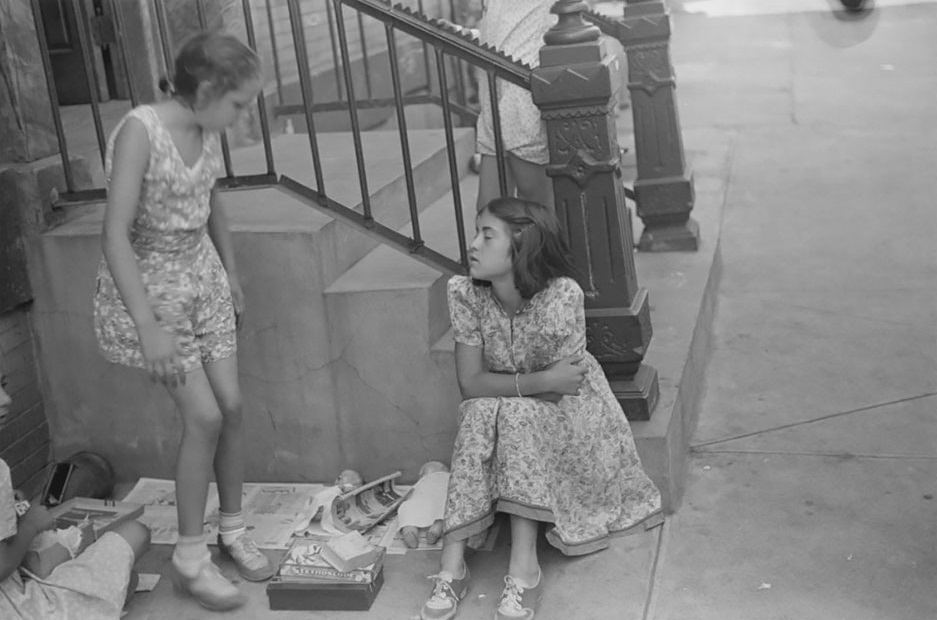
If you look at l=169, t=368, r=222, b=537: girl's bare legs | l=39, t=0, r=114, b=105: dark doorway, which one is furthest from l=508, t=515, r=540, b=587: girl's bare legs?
l=39, t=0, r=114, b=105: dark doorway

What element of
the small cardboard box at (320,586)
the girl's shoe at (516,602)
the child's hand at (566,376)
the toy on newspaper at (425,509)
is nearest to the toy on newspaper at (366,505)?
the toy on newspaper at (425,509)

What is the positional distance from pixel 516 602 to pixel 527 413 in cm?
54

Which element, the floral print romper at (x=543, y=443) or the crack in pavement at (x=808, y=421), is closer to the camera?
the floral print romper at (x=543, y=443)

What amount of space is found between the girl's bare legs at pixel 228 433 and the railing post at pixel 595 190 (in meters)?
1.12

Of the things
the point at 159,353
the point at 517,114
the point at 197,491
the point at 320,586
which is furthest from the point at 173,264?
the point at 517,114

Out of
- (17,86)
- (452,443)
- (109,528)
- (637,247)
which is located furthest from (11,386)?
(637,247)

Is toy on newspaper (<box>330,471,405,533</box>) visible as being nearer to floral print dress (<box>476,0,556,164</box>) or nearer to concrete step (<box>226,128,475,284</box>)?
concrete step (<box>226,128,475,284</box>)

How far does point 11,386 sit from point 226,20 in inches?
94.4

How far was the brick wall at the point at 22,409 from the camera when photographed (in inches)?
181

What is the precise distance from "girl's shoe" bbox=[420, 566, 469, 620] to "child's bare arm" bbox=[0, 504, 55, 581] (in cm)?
108

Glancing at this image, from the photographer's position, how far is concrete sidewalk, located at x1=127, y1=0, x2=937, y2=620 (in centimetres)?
375

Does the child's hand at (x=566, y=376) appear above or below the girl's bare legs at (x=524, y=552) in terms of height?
above

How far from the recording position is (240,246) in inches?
175

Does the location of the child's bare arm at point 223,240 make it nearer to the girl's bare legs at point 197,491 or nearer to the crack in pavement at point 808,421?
the girl's bare legs at point 197,491
